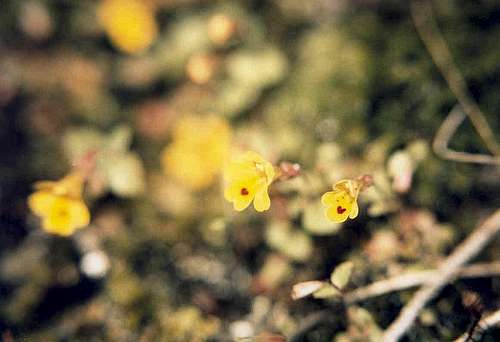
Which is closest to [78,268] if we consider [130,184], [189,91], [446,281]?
[130,184]

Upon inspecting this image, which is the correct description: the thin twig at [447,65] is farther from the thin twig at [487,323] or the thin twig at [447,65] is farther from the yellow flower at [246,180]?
the yellow flower at [246,180]

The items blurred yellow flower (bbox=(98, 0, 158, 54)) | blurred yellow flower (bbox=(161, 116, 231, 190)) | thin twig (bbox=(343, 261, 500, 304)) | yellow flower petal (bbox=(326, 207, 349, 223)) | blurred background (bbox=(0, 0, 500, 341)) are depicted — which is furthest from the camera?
blurred yellow flower (bbox=(98, 0, 158, 54))

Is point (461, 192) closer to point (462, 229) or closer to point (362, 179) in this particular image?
point (462, 229)

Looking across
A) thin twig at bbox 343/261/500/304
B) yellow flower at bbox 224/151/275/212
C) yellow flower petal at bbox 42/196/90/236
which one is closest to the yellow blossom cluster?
yellow flower at bbox 224/151/275/212

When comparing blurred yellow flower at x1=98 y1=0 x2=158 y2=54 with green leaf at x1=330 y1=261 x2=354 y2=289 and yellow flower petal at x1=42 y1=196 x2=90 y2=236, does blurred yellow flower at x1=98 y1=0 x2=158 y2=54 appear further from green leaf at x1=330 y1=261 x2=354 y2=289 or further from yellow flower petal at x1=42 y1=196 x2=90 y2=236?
green leaf at x1=330 y1=261 x2=354 y2=289

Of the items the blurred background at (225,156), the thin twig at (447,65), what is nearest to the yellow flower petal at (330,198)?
the blurred background at (225,156)

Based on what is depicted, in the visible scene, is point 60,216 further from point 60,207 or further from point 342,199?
point 342,199
